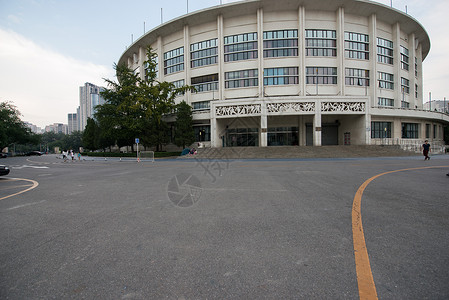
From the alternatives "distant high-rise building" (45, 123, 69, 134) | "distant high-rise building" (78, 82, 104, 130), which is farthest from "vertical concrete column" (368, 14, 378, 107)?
"distant high-rise building" (45, 123, 69, 134)

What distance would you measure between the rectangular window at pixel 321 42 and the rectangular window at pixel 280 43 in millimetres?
2240

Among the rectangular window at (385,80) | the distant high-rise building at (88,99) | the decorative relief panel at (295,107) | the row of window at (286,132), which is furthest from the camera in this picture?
the distant high-rise building at (88,99)

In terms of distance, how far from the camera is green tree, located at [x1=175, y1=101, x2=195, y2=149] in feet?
106

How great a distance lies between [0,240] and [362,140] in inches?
1555

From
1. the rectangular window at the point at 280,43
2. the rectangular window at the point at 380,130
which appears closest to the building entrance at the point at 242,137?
the rectangular window at the point at 280,43

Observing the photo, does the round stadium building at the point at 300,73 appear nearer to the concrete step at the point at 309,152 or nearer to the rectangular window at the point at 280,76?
the rectangular window at the point at 280,76

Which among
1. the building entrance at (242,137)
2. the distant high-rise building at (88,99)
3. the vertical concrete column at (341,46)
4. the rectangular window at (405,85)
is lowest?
the building entrance at (242,137)

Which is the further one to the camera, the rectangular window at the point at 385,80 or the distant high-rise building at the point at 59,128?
the distant high-rise building at the point at 59,128

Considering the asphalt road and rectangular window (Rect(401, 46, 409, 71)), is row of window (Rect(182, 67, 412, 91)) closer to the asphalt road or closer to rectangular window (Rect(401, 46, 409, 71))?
rectangular window (Rect(401, 46, 409, 71))

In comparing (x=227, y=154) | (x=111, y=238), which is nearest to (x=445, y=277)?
(x=111, y=238)

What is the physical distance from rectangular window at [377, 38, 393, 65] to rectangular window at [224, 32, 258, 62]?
75.8 feet

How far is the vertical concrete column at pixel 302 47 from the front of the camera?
32125 millimetres

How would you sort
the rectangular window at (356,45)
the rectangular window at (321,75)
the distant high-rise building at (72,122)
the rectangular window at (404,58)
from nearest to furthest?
1. the rectangular window at (321,75)
2. the rectangular window at (356,45)
3. the rectangular window at (404,58)
4. the distant high-rise building at (72,122)

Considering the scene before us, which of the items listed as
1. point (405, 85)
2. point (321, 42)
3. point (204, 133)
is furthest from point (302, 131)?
point (405, 85)
